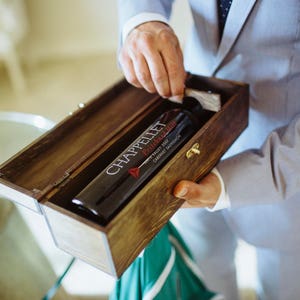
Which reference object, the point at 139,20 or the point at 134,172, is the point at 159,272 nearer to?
the point at 134,172

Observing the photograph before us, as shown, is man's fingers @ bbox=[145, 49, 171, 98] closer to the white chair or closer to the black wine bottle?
the black wine bottle

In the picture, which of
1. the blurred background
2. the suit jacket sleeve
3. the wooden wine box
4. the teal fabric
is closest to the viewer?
the wooden wine box

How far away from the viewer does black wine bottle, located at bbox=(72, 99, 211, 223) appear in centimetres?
50

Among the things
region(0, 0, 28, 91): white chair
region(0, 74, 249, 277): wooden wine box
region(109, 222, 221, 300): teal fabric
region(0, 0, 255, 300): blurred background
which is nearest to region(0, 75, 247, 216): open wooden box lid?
region(0, 74, 249, 277): wooden wine box

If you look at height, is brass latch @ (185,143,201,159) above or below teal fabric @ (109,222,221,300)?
above

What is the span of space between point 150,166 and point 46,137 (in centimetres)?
19

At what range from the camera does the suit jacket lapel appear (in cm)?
63

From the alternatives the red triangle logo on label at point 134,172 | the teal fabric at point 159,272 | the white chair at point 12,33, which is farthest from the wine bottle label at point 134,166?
the white chair at point 12,33

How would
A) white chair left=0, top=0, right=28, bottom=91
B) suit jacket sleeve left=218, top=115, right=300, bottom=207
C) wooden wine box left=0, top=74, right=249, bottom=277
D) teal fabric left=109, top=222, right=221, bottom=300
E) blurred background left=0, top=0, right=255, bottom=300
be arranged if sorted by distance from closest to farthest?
wooden wine box left=0, top=74, right=249, bottom=277
suit jacket sleeve left=218, top=115, right=300, bottom=207
teal fabric left=109, top=222, right=221, bottom=300
blurred background left=0, top=0, right=255, bottom=300
white chair left=0, top=0, right=28, bottom=91

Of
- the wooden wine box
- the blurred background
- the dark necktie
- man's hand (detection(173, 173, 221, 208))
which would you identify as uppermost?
the dark necktie

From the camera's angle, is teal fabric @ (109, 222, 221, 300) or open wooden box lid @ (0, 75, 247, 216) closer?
open wooden box lid @ (0, 75, 247, 216)

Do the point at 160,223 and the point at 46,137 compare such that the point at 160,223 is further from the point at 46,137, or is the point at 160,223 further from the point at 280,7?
the point at 280,7

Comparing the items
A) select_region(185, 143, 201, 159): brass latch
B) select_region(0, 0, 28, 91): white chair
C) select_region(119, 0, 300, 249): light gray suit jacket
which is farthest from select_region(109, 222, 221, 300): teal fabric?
select_region(0, 0, 28, 91): white chair

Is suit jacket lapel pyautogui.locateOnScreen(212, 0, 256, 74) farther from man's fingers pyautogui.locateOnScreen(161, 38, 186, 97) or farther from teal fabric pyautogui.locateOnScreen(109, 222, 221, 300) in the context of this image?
teal fabric pyautogui.locateOnScreen(109, 222, 221, 300)
